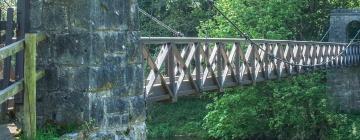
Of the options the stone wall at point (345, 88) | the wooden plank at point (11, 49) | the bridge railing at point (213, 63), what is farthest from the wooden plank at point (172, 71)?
the stone wall at point (345, 88)

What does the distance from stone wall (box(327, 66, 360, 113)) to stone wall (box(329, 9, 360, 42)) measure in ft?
4.60

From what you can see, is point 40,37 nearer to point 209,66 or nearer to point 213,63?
A: point 209,66

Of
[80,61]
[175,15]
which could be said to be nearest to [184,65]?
[80,61]

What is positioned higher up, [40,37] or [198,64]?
[40,37]

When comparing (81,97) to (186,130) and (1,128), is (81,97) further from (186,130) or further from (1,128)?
(186,130)

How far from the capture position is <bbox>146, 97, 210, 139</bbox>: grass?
24297mm

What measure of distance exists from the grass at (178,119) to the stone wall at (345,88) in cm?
470

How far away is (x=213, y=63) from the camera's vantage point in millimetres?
10445

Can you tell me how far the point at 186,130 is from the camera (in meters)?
24.6

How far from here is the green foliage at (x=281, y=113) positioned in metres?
19.2

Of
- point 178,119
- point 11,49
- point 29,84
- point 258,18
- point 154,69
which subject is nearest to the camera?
point 11,49

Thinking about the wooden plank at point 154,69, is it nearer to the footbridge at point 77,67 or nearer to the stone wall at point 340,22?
the footbridge at point 77,67

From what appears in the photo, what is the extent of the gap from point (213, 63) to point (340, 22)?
13.0 m

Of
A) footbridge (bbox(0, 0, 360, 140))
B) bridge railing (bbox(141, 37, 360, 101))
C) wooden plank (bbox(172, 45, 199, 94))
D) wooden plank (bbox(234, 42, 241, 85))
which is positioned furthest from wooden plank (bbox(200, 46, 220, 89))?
footbridge (bbox(0, 0, 360, 140))
